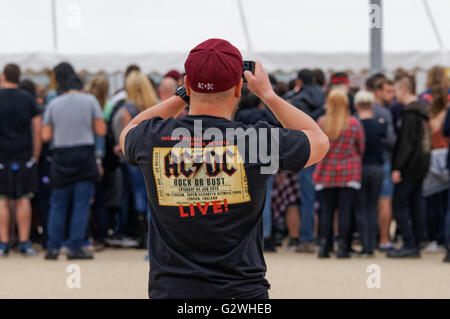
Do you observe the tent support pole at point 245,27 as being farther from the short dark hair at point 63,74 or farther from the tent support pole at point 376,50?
the short dark hair at point 63,74

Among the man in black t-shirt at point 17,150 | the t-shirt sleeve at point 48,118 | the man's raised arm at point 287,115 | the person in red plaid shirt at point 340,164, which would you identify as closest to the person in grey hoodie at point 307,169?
the person in red plaid shirt at point 340,164

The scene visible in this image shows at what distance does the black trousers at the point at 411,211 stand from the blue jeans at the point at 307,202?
0.94 m

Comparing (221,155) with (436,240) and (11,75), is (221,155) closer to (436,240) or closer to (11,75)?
(11,75)

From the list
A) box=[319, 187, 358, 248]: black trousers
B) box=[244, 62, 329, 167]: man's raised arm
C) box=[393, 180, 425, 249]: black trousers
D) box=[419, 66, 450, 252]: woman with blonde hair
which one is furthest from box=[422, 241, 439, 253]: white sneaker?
box=[244, 62, 329, 167]: man's raised arm

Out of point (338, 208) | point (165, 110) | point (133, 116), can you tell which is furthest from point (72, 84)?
point (165, 110)

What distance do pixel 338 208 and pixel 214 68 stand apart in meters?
5.95

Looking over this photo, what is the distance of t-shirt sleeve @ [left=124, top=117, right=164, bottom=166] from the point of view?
2799mm

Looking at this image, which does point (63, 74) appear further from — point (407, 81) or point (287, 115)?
point (287, 115)

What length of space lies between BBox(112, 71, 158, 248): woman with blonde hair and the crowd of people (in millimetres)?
14

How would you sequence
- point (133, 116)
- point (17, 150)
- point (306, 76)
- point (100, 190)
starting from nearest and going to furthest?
1. point (133, 116)
2. point (17, 150)
3. point (306, 76)
4. point (100, 190)

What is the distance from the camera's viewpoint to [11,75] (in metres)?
8.52

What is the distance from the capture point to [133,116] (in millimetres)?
8391

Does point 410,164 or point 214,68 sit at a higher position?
point 214,68

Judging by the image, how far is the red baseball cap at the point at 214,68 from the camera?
2689 mm
